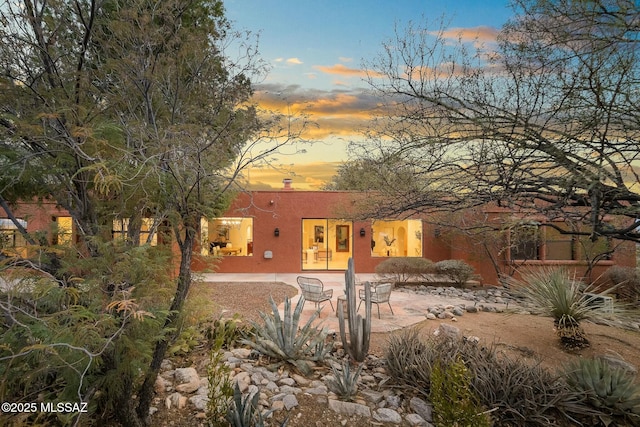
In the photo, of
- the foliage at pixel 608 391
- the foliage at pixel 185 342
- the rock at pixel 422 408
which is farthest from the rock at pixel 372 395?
the foliage at pixel 185 342

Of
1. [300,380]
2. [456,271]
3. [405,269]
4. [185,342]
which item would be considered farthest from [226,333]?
[456,271]

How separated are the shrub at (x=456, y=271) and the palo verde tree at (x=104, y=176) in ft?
33.4

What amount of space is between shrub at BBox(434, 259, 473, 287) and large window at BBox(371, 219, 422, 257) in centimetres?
286

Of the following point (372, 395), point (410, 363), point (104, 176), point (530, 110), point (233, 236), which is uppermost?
point (530, 110)

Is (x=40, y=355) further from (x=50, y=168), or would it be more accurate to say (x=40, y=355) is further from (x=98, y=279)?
(x=50, y=168)

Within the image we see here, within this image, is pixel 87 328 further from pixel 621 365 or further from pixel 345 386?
pixel 621 365

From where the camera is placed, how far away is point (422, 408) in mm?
3713

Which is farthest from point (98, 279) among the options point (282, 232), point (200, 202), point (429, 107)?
point (282, 232)

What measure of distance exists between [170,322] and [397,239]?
14.3 metres

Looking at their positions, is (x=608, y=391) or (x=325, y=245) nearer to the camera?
(x=608, y=391)

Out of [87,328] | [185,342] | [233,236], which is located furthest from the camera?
[233,236]

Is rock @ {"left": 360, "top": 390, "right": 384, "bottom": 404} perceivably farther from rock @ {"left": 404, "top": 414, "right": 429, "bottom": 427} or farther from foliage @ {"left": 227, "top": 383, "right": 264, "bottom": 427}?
foliage @ {"left": 227, "top": 383, "right": 264, "bottom": 427}

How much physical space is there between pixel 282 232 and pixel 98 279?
41.2 feet

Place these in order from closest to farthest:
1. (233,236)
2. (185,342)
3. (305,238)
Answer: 1. (185,342)
2. (233,236)
3. (305,238)
